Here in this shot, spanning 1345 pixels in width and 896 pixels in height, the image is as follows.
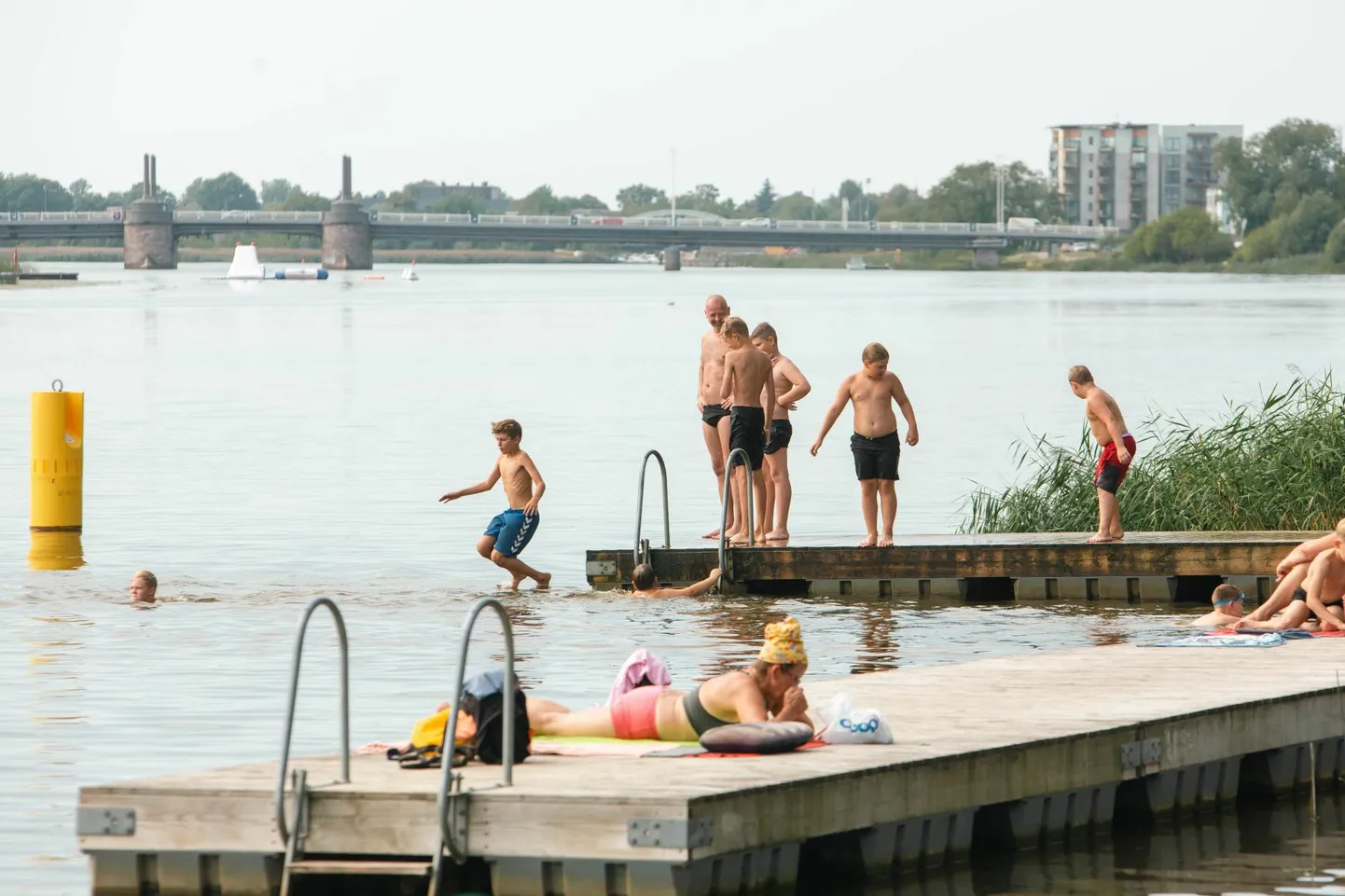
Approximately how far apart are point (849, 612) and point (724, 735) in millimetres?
8716

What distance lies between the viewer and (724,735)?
10.3 m

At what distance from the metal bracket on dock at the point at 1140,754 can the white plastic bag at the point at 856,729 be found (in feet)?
4.06

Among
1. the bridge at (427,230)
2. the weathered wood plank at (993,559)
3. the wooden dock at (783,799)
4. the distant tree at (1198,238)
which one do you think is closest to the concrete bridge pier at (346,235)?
the bridge at (427,230)

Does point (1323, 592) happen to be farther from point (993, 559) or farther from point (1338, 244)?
point (1338, 244)

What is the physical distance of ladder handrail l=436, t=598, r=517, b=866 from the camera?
9.16 metres

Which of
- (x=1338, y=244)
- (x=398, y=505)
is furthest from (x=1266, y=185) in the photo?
(x=398, y=505)

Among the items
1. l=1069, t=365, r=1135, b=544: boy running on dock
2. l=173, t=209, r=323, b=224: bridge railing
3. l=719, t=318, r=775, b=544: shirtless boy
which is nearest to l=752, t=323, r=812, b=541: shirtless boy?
l=719, t=318, r=775, b=544: shirtless boy

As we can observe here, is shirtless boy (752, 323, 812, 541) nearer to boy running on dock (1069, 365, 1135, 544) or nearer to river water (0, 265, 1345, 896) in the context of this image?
river water (0, 265, 1345, 896)

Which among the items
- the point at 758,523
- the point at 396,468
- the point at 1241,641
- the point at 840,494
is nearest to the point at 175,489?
the point at 396,468

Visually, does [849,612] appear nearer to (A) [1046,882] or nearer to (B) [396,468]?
(A) [1046,882]

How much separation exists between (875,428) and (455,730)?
9973 millimetres

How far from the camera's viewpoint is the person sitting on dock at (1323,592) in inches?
583

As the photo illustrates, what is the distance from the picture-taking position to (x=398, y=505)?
3116 centimetres

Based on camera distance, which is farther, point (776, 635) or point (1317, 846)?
point (1317, 846)
